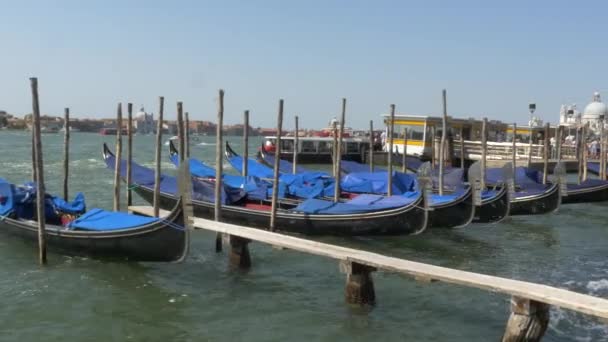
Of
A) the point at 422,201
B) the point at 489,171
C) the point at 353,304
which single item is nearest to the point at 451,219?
the point at 422,201

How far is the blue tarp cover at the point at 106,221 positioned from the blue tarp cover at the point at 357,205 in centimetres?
301

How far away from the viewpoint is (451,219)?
10336mm

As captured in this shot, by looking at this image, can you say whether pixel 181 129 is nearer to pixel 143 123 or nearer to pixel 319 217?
pixel 319 217

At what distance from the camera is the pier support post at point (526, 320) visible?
502cm

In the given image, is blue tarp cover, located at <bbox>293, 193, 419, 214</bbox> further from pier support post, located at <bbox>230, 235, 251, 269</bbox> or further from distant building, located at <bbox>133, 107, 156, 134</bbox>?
distant building, located at <bbox>133, 107, 156, 134</bbox>

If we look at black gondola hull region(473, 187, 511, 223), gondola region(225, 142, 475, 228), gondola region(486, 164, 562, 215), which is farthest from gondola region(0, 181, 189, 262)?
gondola region(486, 164, 562, 215)

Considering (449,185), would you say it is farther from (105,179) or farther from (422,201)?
(105,179)

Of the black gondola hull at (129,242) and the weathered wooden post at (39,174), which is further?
the weathered wooden post at (39,174)

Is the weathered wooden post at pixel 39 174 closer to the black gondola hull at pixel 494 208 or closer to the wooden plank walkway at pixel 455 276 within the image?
the wooden plank walkway at pixel 455 276

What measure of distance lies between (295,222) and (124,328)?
440 centimetres

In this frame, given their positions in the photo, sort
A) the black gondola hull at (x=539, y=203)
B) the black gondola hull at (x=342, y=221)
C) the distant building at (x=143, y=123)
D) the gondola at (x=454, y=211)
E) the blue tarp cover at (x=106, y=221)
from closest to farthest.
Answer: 1. the blue tarp cover at (x=106, y=221)
2. the black gondola hull at (x=342, y=221)
3. the gondola at (x=454, y=211)
4. the black gondola hull at (x=539, y=203)
5. the distant building at (x=143, y=123)

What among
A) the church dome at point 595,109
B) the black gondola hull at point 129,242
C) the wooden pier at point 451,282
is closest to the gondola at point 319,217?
the wooden pier at point 451,282

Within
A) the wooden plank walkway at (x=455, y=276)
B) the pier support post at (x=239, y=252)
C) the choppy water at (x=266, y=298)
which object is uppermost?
the wooden plank walkway at (x=455, y=276)

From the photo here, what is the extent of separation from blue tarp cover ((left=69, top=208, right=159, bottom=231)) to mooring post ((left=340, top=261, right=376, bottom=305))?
247cm
